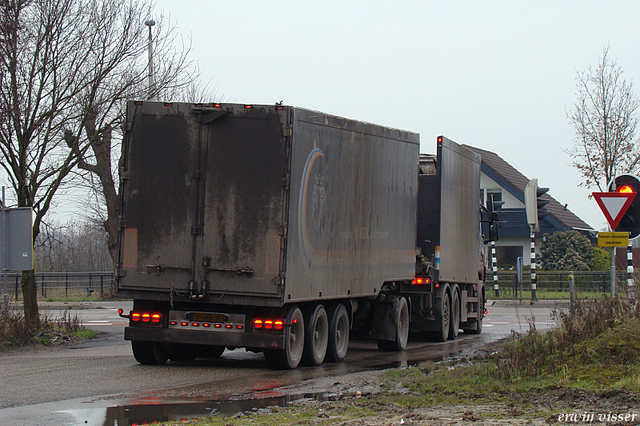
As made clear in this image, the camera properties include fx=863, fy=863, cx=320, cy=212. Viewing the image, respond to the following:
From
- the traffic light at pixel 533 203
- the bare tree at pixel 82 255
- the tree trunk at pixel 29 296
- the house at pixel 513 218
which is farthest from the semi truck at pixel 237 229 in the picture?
the house at pixel 513 218

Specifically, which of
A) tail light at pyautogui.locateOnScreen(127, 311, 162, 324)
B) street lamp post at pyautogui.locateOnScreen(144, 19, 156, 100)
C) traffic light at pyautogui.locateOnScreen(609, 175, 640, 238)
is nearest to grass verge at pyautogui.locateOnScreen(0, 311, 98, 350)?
tail light at pyautogui.locateOnScreen(127, 311, 162, 324)

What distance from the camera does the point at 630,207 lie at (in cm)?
1323

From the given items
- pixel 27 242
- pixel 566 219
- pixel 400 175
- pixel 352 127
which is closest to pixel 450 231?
pixel 400 175

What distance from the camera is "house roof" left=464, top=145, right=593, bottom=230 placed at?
4541 cm

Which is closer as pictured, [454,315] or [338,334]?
[338,334]

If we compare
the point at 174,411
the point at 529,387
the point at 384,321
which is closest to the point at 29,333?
the point at 384,321

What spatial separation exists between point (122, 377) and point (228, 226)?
7.73ft

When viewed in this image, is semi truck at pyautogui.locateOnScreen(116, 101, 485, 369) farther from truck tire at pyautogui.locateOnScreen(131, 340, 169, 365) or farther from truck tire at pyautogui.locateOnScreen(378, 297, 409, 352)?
truck tire at pyautogui.locateOnScreen(378, 297, 409, 352)

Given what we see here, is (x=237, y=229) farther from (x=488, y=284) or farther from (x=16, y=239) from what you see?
(x=488, y=284)

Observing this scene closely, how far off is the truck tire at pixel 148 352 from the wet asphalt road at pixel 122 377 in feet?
0.45

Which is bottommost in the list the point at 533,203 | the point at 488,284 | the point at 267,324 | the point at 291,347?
the point at 291,347

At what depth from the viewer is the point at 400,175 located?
49.0 feet

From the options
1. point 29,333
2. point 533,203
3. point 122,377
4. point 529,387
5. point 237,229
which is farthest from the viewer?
point 533,203

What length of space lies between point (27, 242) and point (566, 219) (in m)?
37.8
